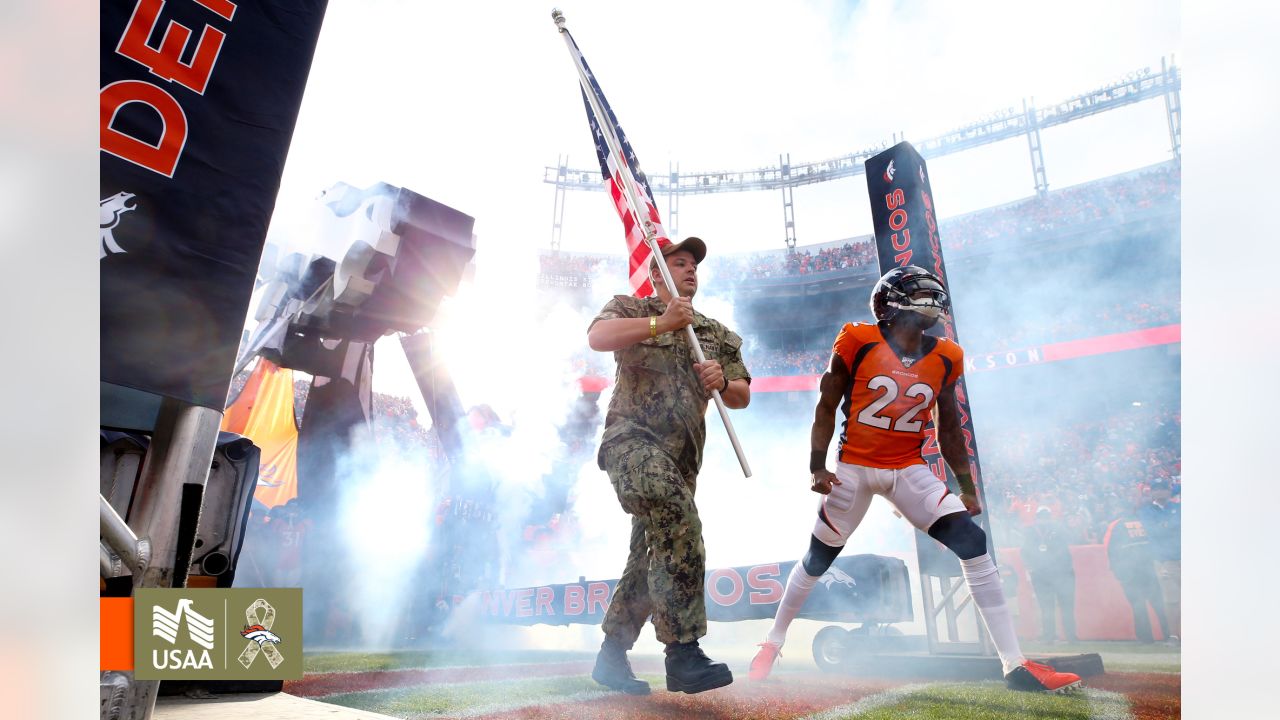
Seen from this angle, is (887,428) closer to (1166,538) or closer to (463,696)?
(463,696)

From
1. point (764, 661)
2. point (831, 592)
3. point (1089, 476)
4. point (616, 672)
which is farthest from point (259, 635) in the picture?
A: point (1089, 476)

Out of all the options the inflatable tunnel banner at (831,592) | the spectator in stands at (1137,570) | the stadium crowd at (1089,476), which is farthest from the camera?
the spectator in stands at (1137,570)

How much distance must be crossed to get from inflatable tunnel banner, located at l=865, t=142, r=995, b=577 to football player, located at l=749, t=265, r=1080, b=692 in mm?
449

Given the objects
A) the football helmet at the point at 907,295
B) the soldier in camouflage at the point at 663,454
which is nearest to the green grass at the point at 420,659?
the soldier in camouflage at the point at 663,454

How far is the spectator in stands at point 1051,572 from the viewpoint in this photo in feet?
15.1

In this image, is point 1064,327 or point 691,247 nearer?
point 691,247

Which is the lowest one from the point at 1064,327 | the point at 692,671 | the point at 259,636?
the point at 692,671

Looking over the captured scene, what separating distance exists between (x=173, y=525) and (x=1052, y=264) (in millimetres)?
9053

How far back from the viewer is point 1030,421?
7.71 meters

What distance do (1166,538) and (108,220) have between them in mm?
5967

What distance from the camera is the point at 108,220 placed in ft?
7.82

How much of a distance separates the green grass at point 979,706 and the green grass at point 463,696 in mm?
1008

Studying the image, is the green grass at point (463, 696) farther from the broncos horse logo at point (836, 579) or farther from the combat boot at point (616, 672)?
the broncos horse logo at point (836, 579)
